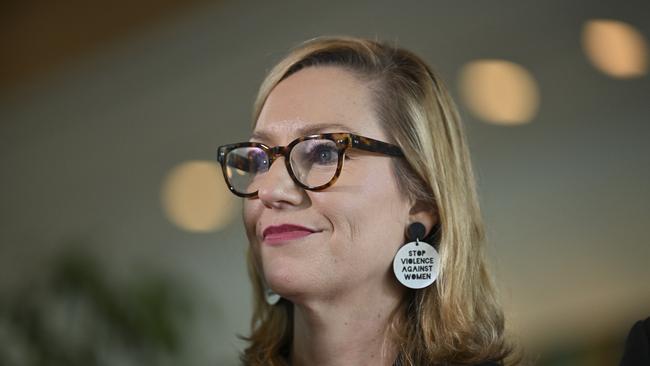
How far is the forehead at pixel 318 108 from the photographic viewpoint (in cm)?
182

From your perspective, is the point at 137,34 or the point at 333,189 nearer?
the point at 333,189

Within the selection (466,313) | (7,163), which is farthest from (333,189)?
(7,163)

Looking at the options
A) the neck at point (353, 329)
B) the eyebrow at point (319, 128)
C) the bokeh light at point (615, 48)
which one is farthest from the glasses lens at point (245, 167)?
the bokeh light at point (615, 48)

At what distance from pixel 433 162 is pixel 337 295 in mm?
382

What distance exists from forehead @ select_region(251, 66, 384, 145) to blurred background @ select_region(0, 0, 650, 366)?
81 cm

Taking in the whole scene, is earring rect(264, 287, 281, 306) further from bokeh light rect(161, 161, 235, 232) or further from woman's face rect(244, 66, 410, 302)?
bokeh light rect(161, 161, 235, 232)

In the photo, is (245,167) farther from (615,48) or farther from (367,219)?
(615,48)

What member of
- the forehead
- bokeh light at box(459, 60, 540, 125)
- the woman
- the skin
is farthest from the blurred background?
the forehead

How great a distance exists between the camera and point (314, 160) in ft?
5.87

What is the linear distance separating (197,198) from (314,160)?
299cm

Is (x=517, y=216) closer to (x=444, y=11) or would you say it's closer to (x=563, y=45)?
(x=563, y=45)

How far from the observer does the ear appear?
6.23 ft

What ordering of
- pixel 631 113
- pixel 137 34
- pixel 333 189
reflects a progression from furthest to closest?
pixel 137 34
pixel 631 113
pixel 333 189

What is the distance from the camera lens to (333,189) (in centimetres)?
178
